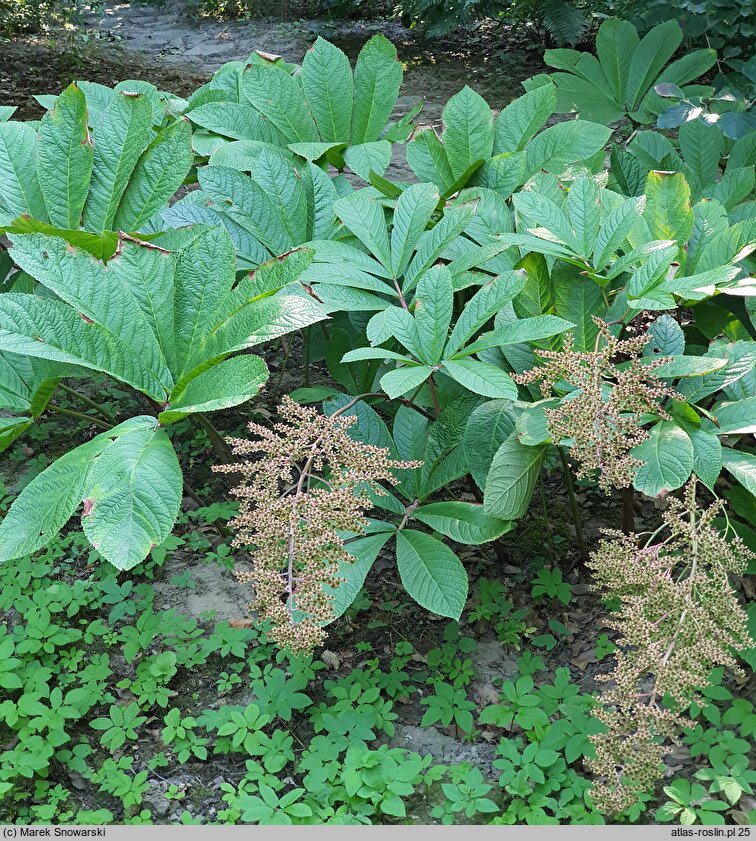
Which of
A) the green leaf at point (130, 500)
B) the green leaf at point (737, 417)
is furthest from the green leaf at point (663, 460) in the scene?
the green leaf at point (130, 500)

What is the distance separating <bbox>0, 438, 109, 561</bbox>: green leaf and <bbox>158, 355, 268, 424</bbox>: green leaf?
20 cm

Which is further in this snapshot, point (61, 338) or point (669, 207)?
point (669, 207)

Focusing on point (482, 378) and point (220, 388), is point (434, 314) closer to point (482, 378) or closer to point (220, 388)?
point (482, 378)

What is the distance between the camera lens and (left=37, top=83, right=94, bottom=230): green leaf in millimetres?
1992

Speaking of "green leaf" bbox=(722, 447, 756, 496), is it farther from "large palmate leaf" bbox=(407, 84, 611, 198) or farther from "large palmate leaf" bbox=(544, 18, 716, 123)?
"large palmate leaf" bbox=(544, 18, 716, 123)

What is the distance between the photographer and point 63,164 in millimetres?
1996

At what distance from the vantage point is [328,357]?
2.29m

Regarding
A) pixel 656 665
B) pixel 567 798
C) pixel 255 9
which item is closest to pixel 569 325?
pixel 656 665

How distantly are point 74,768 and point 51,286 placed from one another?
110 cm

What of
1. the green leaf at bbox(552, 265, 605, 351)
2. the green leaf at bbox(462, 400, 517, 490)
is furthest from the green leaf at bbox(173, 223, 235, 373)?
the green leaf at bbox(552, 265, 605, 351)

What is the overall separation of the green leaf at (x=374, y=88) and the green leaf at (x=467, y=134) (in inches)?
10.6

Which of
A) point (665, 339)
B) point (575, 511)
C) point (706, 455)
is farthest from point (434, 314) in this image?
point (575, 511)

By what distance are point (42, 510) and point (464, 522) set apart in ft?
2.85

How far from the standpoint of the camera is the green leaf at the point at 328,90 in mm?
2346
